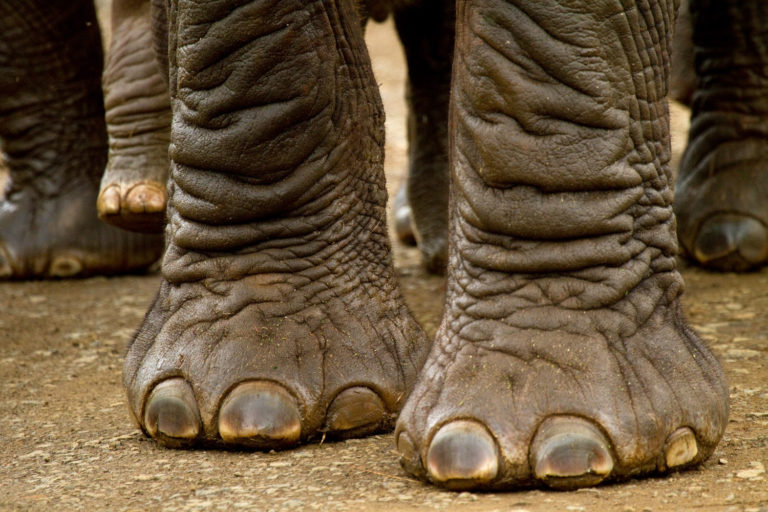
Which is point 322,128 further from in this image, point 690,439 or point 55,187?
point 55,187

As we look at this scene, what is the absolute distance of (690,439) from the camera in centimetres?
166

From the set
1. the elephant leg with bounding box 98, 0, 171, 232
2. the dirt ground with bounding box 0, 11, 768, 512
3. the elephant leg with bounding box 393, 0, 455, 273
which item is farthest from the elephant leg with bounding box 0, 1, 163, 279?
the elephant leg with bounding box 393, 0, 455, 273

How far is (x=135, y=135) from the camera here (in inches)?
126

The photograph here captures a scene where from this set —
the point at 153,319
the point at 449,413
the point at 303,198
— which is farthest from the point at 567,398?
the point at 153,319

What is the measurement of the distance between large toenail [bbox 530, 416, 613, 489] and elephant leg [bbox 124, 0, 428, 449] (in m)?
0.40

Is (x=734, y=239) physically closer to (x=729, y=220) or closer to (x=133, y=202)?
(x=729, y=220)

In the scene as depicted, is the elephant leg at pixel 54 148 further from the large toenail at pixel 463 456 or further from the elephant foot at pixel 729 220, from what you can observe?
the large toenail at pixel 463 456

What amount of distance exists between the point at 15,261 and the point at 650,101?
2.33m

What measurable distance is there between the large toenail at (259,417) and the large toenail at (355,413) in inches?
2.6

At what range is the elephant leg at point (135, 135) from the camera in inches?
122

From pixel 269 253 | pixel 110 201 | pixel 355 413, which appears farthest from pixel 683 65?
pixel 355 413

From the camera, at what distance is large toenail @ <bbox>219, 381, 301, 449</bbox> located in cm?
182

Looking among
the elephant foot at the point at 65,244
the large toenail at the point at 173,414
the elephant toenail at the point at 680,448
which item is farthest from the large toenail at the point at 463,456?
the elephant foot at the point at 65,244

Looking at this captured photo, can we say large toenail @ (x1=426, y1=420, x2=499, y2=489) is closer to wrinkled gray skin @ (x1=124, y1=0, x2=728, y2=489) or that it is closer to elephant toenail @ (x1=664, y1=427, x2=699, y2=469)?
wrinkled gray skin @ (x1=124, y1=0, x2=728, y2=489)
